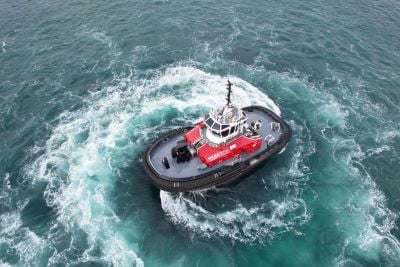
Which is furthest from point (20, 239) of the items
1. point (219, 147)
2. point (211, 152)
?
point (219, 147)

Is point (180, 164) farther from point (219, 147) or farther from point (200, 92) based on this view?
point (200, 92)

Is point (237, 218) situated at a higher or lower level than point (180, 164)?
lower

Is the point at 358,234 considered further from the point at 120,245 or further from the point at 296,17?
the point at 296,17

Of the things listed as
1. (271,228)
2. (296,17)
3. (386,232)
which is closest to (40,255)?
(271,228)

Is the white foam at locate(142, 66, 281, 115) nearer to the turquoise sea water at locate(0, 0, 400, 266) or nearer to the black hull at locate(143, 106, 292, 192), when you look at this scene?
the turquoise sea water at locate(0, 0, 400, 266)

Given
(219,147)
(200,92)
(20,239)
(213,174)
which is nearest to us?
(20,239)

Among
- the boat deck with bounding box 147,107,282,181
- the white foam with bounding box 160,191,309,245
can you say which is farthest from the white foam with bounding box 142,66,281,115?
the white foam with bounding box 160,191,309,245

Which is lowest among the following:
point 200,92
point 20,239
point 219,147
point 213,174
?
point 20,239

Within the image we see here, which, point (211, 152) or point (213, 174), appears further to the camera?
point (211, 152)
